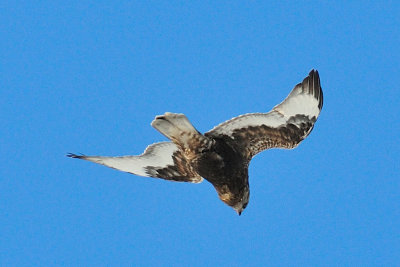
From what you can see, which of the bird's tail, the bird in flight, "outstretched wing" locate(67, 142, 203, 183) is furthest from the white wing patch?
"outstretched wing" locate(67, 142, 203, 183)

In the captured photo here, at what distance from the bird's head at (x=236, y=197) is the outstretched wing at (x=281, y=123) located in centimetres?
77

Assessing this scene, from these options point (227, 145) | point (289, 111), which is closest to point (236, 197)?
point (227, 145)

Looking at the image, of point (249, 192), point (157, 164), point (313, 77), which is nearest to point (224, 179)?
point (249, 192)

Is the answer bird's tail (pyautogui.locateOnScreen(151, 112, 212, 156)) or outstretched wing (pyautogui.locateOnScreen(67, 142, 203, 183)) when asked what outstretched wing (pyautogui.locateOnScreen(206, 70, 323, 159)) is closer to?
bird's tail (pyautogui.locateOnScreen(151, 112, 212, 156))

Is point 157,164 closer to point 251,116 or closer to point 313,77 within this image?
point 251,116

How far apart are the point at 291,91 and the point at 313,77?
56cm

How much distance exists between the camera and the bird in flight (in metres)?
12.7

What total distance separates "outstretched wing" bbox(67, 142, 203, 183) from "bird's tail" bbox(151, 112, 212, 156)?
1.08 meters

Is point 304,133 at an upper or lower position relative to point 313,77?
lower

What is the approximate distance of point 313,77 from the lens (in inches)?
548

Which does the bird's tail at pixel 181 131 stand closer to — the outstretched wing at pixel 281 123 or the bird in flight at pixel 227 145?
the bird in flight at pixel 227 145

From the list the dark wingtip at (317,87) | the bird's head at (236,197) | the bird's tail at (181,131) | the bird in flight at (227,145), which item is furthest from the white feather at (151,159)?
the dark wingtip at (317,87)

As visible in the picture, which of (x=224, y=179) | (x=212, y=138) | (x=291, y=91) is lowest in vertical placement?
(x=224, y=179)

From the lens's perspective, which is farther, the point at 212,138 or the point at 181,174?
the point at 181,174
